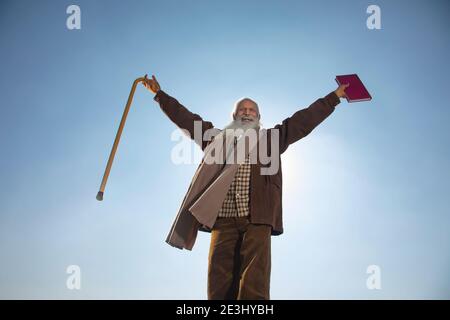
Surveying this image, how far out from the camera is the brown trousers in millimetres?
4684

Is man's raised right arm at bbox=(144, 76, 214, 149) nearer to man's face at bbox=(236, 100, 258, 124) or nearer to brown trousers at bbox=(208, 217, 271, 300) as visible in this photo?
man's face at bbox=(236, 100, 258, 124)

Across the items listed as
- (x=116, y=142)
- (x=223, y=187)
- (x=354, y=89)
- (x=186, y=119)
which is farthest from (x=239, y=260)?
(x=354, y=89)

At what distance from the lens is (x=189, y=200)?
17.3 ft

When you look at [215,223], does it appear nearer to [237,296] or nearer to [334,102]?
[237,296]

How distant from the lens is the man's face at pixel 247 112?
563cm

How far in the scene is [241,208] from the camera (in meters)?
5.03

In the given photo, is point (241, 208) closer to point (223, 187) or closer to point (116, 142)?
point (223, 187)

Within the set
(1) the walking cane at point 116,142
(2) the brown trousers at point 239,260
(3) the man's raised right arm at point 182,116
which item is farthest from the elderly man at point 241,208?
(1) the walking cane at point 116,142

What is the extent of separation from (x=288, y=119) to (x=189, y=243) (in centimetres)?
175

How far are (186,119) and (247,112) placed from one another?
0.73 meters

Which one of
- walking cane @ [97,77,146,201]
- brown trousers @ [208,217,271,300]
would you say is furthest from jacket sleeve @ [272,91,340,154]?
walking cane @ [97,77,146,201]

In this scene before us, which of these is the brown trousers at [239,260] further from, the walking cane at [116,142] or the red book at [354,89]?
the red book at [354,89]

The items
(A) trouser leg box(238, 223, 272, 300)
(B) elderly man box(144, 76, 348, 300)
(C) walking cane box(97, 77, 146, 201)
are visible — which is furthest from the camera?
(C) walking cane box(97, 77, 146, 201)

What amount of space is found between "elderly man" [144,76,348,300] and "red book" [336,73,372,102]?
0.56 feet
